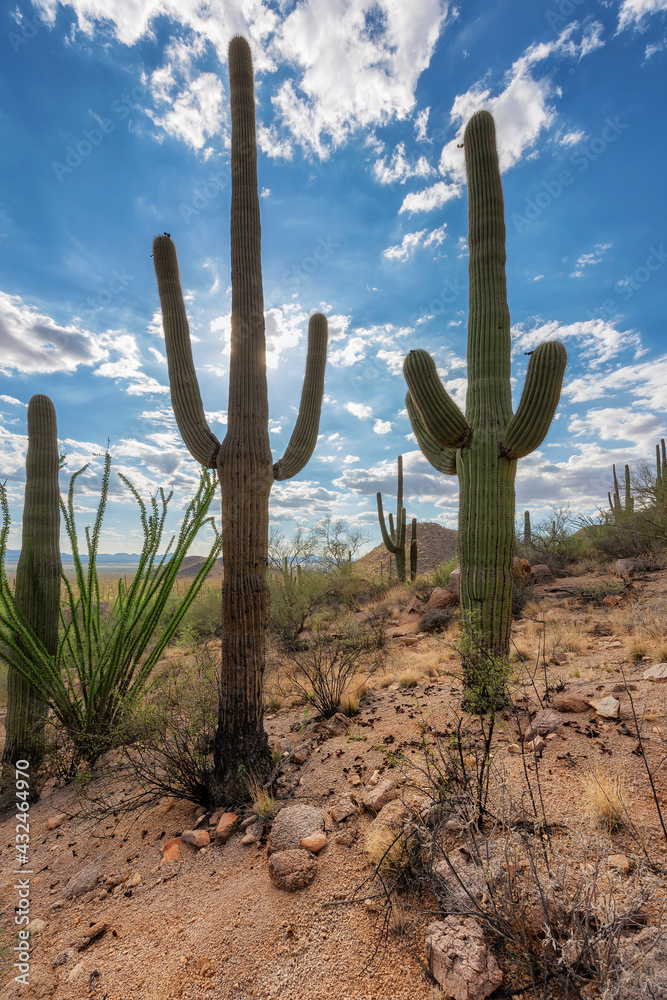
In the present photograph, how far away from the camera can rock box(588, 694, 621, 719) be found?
3.85m

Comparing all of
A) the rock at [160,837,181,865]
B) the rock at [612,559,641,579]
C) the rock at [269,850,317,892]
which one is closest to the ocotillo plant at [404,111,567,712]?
the rock at [269,850,317,892]

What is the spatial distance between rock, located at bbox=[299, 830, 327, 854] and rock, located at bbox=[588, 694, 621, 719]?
2.61m

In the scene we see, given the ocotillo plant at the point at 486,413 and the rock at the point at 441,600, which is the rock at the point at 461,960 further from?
the rock at the point at 441,600

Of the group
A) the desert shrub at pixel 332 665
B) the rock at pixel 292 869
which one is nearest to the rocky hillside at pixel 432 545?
the desert shrub at pixel 332 665

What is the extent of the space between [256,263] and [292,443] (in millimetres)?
2091

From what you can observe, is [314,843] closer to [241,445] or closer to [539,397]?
[241,445]

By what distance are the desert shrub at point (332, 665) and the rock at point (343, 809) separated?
160 centimetres

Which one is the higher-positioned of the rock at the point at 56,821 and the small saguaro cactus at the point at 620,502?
the small saguaro cactus at the point at 620,502

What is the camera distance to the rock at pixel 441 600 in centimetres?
1024

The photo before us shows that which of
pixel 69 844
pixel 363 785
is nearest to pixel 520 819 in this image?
pixel 363 785

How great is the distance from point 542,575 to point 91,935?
12.1 meters

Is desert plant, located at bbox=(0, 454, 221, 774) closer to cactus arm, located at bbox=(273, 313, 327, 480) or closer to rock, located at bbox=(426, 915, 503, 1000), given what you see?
cactus arm, located at bbox=(273, 313, 327, 480)

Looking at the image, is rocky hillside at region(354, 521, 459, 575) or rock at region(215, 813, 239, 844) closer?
rock at region(215, 813, 239, 844)

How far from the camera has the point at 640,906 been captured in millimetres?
1907
